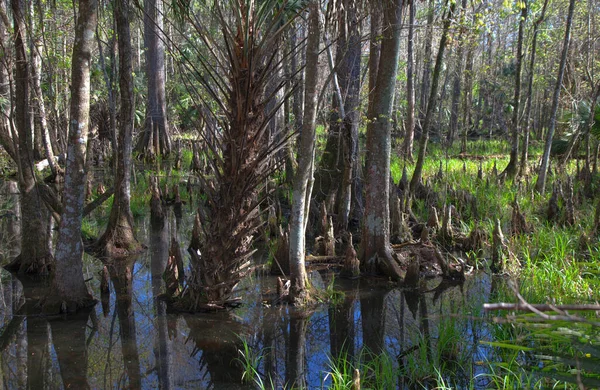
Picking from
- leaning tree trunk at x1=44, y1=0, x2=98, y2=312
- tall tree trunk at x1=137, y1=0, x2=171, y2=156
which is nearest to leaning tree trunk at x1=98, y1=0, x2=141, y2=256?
leaning tree trunk at x1=44, y1=0, x2=98, y2=312

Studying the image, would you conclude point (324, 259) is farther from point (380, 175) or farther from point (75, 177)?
point (75, 177)

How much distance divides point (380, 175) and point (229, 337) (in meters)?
2.83

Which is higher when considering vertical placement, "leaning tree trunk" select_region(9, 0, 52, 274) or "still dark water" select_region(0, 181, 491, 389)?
"leaning tree trunk" select_region(9, 0, 52, 274)

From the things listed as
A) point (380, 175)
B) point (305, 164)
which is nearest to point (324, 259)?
point (380, 175)

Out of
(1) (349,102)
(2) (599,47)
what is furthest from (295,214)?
(2) (599,47)

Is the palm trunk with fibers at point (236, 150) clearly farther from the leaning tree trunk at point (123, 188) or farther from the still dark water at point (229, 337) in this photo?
the leaning tree trunk at point (123, 188)

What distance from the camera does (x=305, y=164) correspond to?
→ 18.3 feet

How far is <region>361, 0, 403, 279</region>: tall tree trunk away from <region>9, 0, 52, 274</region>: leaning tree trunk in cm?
396

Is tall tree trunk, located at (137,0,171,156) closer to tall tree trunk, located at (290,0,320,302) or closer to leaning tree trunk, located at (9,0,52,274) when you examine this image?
leaning tree trunk, located at (9,0,52,274)

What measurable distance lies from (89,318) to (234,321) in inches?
57.3

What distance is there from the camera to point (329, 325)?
216 inches

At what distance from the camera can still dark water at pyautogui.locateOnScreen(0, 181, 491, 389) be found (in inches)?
171

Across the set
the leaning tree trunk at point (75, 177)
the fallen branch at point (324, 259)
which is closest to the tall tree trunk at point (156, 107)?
the fallen branch at point (324, 259)

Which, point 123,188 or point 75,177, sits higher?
point 75,177
